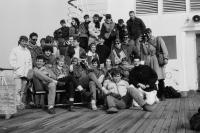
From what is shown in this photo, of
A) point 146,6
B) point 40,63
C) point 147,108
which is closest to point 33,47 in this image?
point 40,63

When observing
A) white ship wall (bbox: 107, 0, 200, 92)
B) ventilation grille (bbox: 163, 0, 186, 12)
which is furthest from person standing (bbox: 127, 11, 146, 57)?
ventilation grille (bbox: 163, 0, 186, 12)

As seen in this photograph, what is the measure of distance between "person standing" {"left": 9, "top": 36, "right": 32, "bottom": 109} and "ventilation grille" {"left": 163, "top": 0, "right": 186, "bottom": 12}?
512cm

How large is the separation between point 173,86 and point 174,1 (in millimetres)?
2862

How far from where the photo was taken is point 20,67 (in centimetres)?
679

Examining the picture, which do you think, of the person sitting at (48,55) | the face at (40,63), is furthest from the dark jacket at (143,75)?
the face at (40,63)

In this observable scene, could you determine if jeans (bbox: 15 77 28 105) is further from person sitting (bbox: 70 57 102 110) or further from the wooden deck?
the wooden deck

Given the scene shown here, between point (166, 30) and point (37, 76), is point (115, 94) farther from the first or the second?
point (166, 30)

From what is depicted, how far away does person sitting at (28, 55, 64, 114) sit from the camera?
236 inches

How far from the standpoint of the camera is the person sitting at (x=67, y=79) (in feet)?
20.1

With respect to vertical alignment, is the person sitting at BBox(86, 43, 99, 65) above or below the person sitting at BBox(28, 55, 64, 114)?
above

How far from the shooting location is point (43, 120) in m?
4.90

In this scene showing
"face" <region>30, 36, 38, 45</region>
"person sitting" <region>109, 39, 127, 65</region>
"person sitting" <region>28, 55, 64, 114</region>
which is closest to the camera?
"person sitting" <region>28, 55, 64, 114</region>

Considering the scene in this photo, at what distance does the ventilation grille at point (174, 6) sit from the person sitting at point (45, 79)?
510 cm

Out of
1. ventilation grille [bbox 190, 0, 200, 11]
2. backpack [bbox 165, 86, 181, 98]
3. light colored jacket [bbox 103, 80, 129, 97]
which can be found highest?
ventilation grille [bbox 190, 0, 200, 11]
